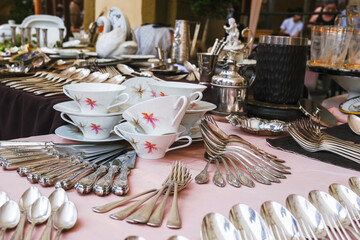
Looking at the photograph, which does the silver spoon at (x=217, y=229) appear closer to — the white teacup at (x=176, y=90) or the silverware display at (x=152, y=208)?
the silverware display at (x=152, y=208)

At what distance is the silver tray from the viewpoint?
78 centimetres

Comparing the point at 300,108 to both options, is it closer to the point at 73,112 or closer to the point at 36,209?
the point at 73,112

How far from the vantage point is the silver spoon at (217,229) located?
37 centimetres

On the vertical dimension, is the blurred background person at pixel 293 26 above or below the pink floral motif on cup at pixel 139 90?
above

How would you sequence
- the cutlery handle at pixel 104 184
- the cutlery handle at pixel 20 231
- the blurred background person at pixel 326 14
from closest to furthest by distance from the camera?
the cutlery handle at pixel 20 231 → the cutlery handle at pixel 104 184 → the blurred background person at pixel 326 14


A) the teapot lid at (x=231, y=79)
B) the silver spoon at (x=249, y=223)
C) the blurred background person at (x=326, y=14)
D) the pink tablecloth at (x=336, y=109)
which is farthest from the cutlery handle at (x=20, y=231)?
the blurred background person at (x=326, y=14)

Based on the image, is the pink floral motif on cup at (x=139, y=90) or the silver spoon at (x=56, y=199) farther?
the pink floral motif on cup at (x=139, y=90)

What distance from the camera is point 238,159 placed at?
0.61 m

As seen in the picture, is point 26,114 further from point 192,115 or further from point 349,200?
point 349,200

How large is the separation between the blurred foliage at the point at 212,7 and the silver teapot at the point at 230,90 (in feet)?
10.7

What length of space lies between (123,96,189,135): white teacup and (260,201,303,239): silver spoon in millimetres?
222

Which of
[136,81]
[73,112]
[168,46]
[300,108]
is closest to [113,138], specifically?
[73,112]

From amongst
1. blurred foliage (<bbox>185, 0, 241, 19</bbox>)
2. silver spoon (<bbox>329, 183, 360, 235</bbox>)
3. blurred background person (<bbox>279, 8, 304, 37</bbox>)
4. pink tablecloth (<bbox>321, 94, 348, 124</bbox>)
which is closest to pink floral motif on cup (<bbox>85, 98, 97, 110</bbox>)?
silver spoon (<bbox>329, 183, 360, 235</bbox>)

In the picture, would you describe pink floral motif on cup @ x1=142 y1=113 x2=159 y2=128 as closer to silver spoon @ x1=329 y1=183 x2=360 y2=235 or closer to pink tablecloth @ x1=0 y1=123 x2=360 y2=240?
pink tablecloth @ x1=0 y1=123 x2=360 y2=240
